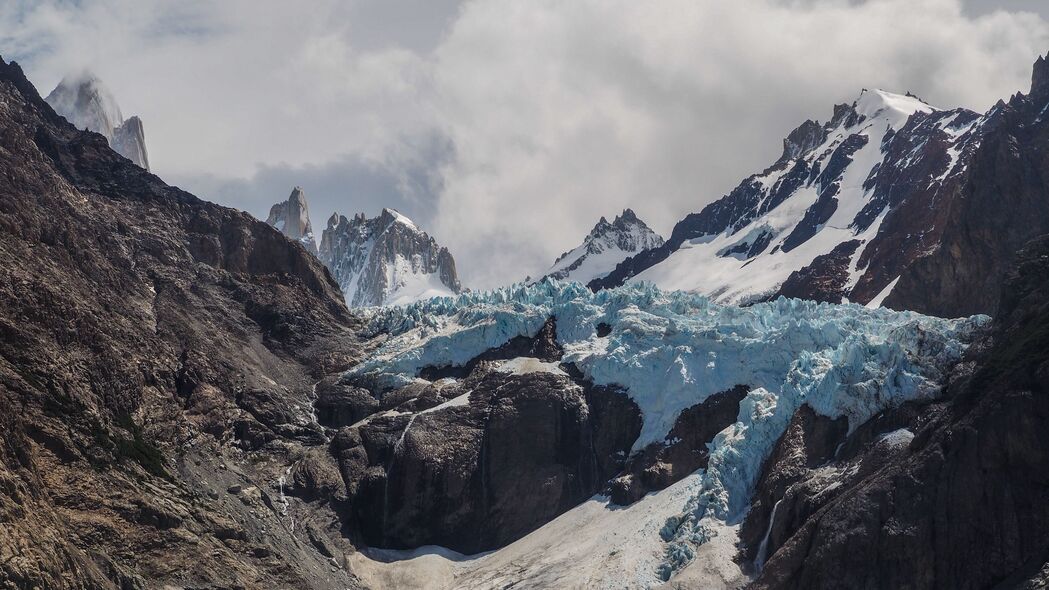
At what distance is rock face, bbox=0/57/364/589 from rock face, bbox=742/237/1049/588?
59063 millimetres

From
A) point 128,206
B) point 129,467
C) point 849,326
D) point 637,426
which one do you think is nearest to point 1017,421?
point 849,326

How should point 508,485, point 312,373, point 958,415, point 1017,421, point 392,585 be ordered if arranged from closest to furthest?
point 1017,421 → point 958,415 → point 392,585 → point 508,485 → point 312,373

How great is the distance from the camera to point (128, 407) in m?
148

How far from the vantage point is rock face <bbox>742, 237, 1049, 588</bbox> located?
108 m

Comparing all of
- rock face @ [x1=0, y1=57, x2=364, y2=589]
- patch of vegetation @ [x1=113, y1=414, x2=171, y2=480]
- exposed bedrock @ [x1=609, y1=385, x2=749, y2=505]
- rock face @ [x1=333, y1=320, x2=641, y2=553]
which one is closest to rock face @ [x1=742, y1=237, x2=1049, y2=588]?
exposed bedrock @ [x1=609, y1=385, x2=749, y2=505]

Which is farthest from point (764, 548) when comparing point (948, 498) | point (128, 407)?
point (128, 407)

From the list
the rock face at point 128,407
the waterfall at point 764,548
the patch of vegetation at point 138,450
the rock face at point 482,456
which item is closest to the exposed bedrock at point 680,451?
the rock face at point 482,456

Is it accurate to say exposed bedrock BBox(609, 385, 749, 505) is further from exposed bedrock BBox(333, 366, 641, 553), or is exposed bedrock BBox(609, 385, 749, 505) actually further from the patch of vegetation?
the patch of vegetation

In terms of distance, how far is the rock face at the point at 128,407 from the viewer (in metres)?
115

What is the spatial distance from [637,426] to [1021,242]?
247ft

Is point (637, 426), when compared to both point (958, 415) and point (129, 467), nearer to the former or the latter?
point (958, 415)

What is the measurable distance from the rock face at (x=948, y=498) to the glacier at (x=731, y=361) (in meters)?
8.96

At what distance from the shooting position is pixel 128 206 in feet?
654

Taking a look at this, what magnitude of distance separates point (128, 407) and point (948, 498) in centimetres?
9787
